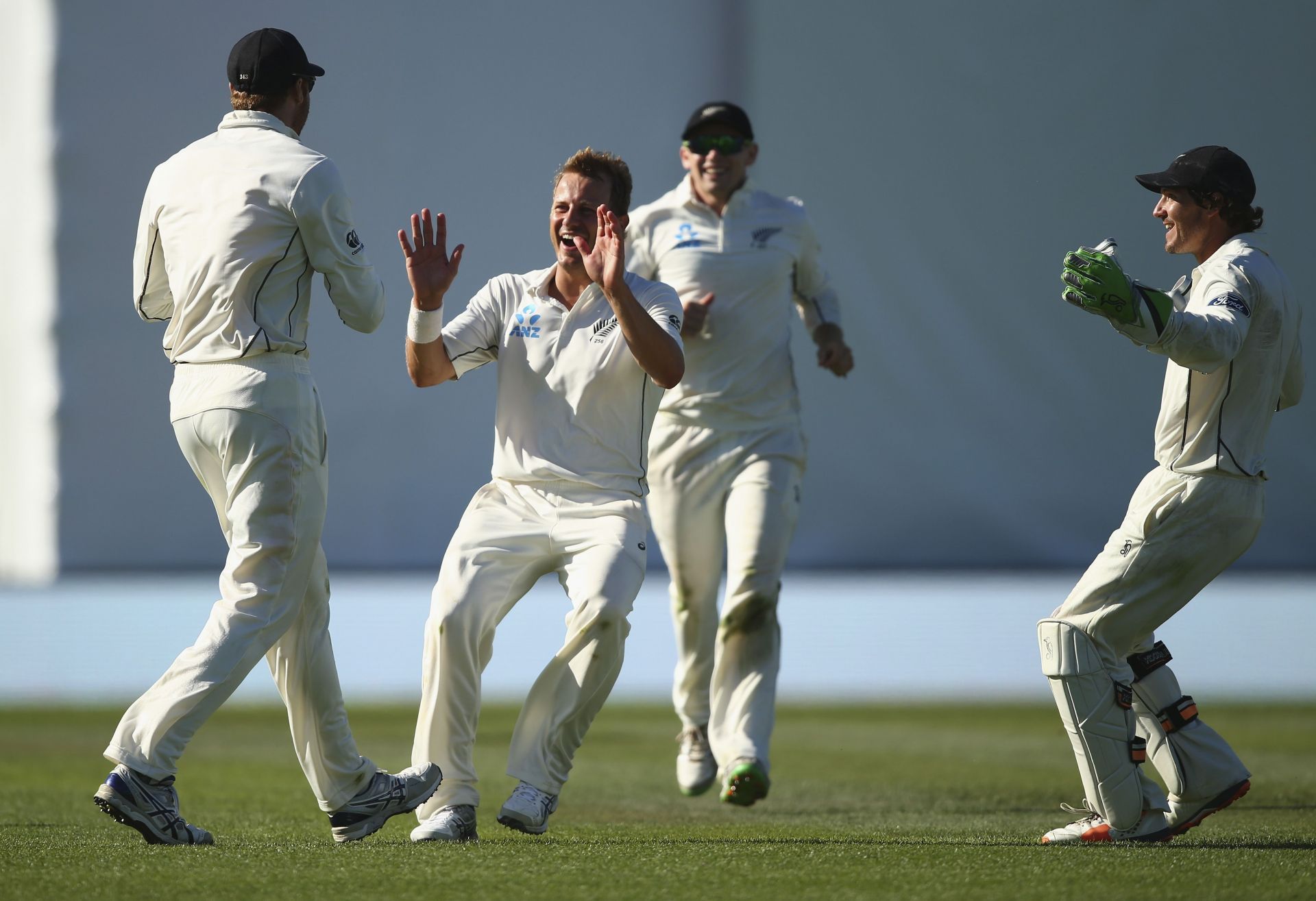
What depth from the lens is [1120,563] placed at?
133 inches

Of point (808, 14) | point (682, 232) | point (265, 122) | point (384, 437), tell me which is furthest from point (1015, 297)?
point (265, 122)

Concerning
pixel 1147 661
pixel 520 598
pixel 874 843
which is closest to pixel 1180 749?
pixel 1147 661

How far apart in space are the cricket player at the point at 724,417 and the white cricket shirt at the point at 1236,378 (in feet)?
4.61

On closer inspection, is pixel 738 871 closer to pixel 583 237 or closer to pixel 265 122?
pixel 583 237

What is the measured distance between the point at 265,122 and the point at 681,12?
517 centimetres

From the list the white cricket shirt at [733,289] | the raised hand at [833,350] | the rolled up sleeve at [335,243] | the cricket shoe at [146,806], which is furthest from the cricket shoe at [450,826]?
the raised hand at [833,350]

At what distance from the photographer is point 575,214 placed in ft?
11.7

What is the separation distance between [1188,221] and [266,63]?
80.9 inches

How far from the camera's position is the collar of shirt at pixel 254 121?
3.27 metres

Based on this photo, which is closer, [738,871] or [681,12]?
[738,871]

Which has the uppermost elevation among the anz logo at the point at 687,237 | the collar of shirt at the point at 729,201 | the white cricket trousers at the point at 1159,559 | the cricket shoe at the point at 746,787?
the collar of shirt at the point at 729,201

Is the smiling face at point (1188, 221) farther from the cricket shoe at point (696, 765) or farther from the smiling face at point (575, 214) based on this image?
the cricket shoe at point (696, 765)

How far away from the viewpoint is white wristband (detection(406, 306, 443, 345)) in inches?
136

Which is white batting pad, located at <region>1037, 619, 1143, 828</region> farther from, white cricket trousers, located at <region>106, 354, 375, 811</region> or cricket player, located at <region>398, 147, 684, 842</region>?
white cricket trousers, located at <region>106, 354, 375, 811</region>
